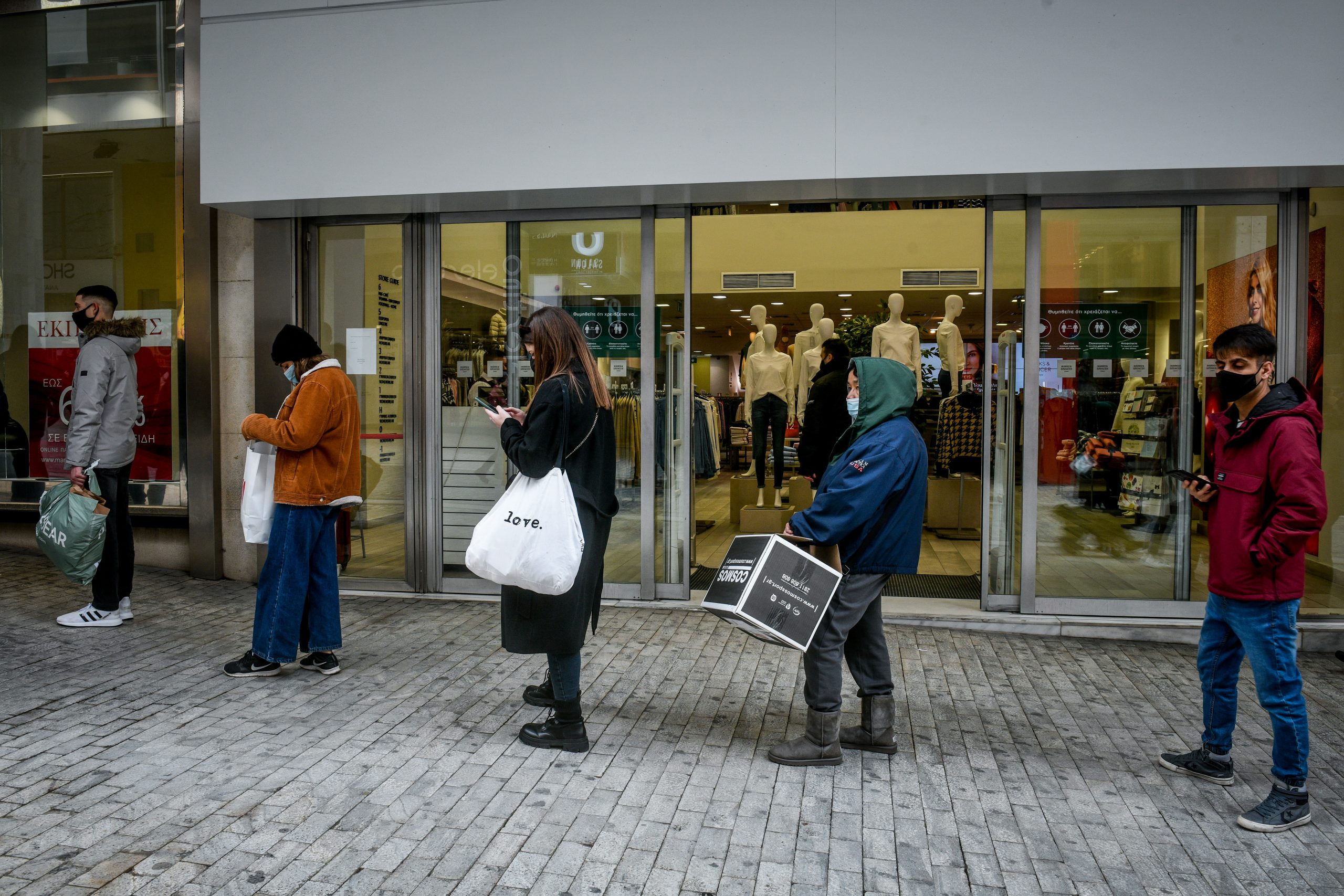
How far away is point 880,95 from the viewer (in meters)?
6.00

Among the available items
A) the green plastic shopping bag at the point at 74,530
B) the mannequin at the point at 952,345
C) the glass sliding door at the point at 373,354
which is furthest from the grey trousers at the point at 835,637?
the mannequin at the point at 952,345

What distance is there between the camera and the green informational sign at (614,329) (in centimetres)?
702

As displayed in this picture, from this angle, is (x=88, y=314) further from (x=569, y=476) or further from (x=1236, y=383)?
(x=1236, y=383)

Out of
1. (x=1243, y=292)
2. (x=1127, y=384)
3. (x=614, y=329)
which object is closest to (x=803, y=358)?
(x=614, y=329)

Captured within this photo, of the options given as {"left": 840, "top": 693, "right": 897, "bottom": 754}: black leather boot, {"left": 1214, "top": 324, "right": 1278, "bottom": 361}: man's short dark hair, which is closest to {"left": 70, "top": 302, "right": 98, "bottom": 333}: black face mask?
{"left": 840, "top": 693, "right": 897, "bottom": 754}: black leather boot

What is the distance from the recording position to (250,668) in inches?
199

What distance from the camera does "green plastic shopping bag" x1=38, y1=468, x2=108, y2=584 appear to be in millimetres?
5691

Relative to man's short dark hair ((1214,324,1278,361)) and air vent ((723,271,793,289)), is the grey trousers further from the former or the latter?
air vent ((723,271,793,289))

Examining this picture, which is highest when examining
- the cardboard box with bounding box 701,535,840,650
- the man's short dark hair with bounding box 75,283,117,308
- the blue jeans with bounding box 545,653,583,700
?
the man's short dark hair with bounding box 75,283,117,308

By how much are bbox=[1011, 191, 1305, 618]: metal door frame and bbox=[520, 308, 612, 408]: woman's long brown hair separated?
3.53 meters

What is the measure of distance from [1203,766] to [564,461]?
9.38ft

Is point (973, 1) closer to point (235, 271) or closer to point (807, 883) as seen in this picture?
point (807, 883)

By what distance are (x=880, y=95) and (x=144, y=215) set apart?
20.4 feet

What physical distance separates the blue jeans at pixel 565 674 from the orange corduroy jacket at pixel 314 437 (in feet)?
5.67
